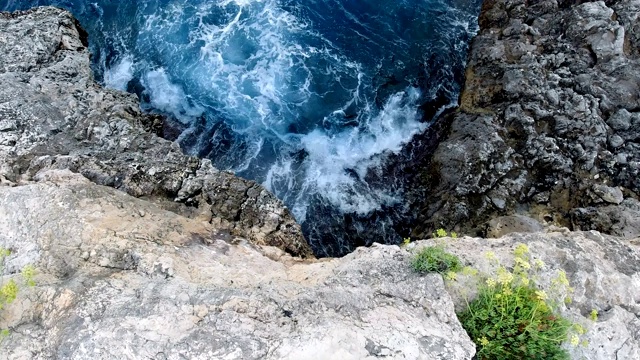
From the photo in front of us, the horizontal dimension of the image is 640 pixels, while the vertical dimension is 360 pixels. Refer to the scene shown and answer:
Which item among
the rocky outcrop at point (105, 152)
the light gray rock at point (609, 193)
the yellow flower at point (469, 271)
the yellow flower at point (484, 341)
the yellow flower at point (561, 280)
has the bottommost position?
the rocky outcrop at point (105, 152)

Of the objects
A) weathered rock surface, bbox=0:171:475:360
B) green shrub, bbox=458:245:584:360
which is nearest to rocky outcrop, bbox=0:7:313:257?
weathered rock surface, bbox=0:171:475:360

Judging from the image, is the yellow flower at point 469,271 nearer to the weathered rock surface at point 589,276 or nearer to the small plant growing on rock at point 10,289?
the weathered rock surface at point 589,276

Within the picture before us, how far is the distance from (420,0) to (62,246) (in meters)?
18.4

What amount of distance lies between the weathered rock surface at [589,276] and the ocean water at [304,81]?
7.56 m

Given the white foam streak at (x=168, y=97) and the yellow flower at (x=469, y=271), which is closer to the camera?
the yellow flower at (x=469, y=271)

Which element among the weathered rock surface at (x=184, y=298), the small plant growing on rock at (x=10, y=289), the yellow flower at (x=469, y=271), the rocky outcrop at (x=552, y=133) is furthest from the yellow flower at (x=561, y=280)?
the small plant growing on rock at (x=10, y=289)

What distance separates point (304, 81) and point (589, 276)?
13613mm

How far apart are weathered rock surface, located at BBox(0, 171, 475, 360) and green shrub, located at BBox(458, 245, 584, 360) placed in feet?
1.42

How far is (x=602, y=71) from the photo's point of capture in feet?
55.8

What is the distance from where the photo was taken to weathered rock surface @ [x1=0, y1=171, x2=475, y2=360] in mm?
7797

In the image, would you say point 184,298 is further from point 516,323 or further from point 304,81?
point 304,81

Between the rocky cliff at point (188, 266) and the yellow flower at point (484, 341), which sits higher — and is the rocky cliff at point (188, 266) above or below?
below

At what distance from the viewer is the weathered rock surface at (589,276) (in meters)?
8.73

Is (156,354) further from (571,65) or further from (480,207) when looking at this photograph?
(571,65)
